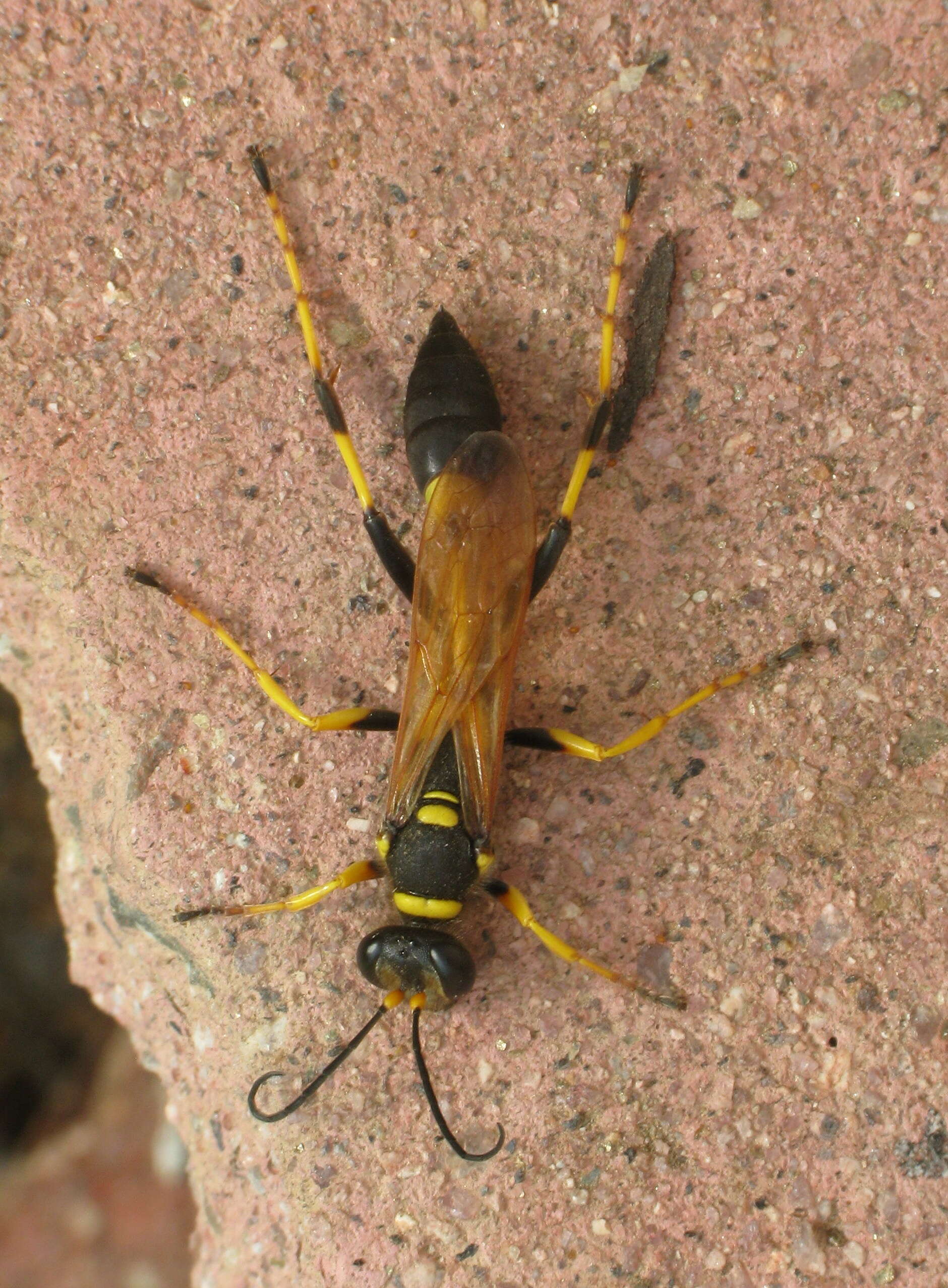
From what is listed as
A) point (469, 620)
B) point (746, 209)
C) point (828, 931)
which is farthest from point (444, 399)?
point (828, 931)

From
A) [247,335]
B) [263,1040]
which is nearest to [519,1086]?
[263,1040]

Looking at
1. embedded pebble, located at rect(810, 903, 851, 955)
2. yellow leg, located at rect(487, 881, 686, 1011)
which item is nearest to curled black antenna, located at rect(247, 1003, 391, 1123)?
yellow leg, located at rect(487, 881, 686, 1011)

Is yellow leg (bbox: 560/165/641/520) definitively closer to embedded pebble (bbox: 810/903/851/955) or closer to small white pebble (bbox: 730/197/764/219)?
small white pebble (bbox: 730/197/764/219)

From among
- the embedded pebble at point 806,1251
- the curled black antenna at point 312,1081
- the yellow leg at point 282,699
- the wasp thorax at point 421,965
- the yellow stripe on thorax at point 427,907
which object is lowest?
the embedded pebble at point 806,1251

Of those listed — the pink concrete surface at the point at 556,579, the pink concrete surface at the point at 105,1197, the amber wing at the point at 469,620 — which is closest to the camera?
the amber wing at the point at 469,620

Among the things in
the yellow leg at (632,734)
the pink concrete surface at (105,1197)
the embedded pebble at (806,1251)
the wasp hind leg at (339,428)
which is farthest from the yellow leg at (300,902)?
the pink concrete surface at (105,1197)

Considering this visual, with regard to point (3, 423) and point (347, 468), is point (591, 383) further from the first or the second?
point (3, 423)

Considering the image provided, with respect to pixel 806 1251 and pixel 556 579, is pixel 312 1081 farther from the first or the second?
pixel 556 579

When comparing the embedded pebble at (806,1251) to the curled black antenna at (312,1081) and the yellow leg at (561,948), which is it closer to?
the yellow leg at (561,948)
